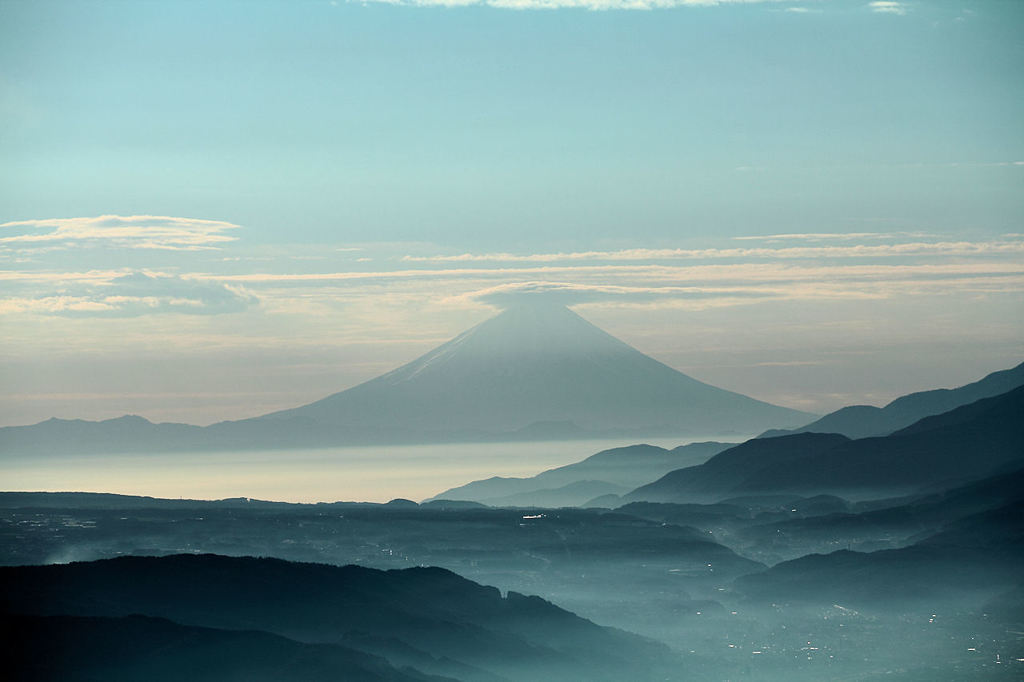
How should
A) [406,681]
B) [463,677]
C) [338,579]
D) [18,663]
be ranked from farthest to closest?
1. [338,579]
2. [463,677]
3. [406,681]
4. [18,663]

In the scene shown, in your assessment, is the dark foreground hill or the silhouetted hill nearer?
the silhouetted hill

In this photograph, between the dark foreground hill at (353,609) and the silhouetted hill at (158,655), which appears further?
the dark foreground hill at (353,609)

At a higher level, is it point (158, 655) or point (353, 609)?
point (353, 609)

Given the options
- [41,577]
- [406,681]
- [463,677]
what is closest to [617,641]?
[463,677]

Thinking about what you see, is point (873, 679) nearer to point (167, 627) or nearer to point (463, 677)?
point (463, 677)

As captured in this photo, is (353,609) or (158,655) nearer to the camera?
(158,655)
